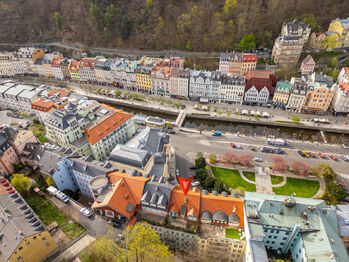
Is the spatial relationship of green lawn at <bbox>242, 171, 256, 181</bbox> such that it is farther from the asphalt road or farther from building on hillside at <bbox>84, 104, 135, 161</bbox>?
building on hillside at <bbox>84, 104, 135, 161</bbox>

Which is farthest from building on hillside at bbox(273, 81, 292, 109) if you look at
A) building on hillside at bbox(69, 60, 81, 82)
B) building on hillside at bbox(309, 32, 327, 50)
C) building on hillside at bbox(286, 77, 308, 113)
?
building on hillside at bbox(69, 60, 81, 82)

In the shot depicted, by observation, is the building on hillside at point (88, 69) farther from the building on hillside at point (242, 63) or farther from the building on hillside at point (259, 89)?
the building on hillside at point (259, 89)

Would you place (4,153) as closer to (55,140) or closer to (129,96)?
(55,140)

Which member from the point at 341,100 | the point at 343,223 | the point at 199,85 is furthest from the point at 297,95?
the point at 343,223

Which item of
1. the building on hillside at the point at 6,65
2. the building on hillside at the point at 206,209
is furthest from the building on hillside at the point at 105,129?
the building on hillside at the point at 6,65

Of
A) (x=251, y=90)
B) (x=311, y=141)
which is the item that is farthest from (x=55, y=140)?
(x=311, y=141)

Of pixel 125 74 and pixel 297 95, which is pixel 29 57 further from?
pixel 297 95
